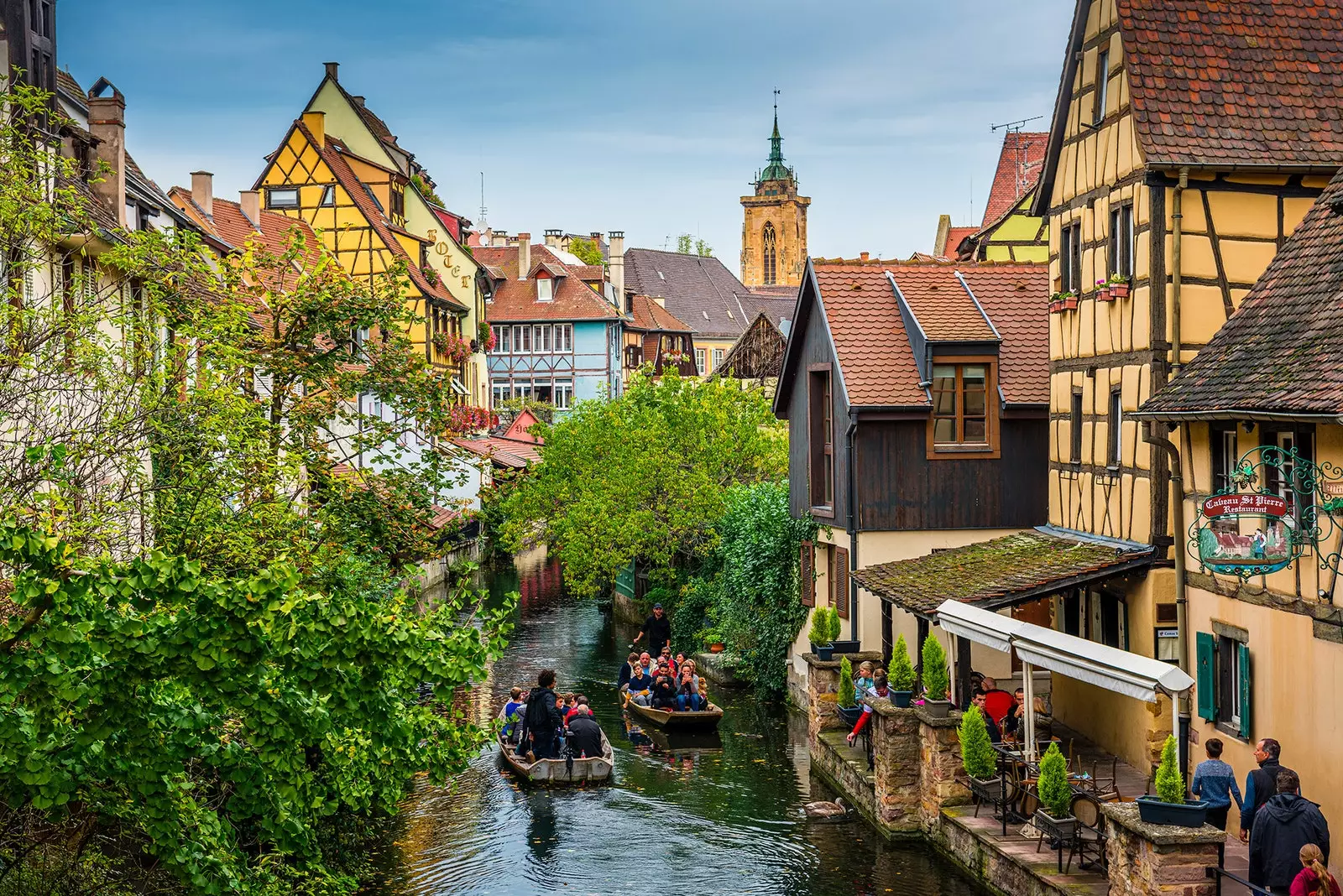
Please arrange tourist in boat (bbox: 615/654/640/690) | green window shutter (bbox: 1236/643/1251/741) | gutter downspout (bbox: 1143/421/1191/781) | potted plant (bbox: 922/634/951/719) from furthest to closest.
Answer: tourist in boat (bbox: 615/654/640/690) < potted plant (bbox: 922/634/951/719) < gutter downspout (bbox: 1143/421/1191/781) < green window shutter (bbox: 1236/643/1251/741)

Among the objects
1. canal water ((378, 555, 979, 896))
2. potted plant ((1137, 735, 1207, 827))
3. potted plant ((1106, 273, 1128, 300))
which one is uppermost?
potted plant ((1106, 273, 1128, 300))

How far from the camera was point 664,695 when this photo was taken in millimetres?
27203

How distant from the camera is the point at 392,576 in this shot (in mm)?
19156

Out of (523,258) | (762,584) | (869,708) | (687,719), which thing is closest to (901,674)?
(869,708)

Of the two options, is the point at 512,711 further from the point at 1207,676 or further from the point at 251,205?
the point at 251,205

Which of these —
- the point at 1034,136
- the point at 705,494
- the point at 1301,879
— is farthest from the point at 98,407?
the point at 1034,136

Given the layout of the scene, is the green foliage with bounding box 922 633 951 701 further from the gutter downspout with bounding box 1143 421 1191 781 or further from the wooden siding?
the wooden siding

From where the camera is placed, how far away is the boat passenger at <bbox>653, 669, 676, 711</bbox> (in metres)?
27.2

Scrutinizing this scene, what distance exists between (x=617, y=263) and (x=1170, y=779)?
242 ft

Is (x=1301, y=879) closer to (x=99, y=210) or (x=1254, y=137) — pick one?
(x=1254, y=137)

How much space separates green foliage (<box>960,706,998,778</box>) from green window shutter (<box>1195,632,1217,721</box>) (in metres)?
2.45

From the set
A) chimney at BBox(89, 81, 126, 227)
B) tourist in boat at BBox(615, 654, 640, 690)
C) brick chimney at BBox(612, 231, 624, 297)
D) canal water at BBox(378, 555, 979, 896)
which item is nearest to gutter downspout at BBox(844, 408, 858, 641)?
canal water at BBox(378, 555, 979, 896)

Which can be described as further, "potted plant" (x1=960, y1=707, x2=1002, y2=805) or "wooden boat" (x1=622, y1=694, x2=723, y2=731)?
"wooden boat" (x1=622, y1=694, x2=723, y2=731)

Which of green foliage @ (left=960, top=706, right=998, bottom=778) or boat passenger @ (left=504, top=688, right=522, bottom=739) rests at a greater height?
green foliage @ (left=960, top=706, right=998, bottom=778)
